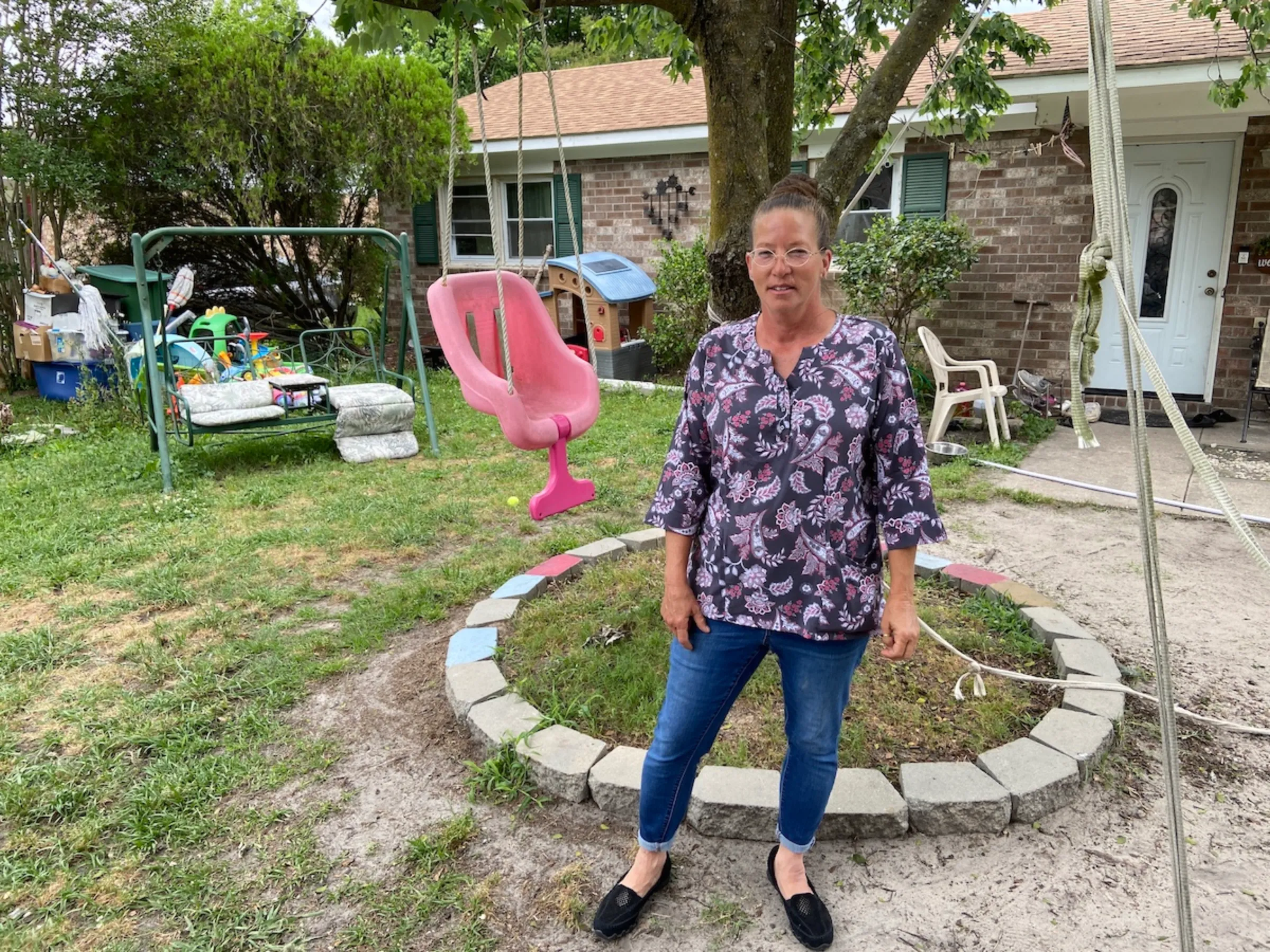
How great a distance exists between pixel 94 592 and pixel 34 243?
696 cm

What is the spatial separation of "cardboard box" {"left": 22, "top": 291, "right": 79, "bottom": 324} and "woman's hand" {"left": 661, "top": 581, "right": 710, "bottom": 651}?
877 centimetres

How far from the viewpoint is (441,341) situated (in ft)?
10.9

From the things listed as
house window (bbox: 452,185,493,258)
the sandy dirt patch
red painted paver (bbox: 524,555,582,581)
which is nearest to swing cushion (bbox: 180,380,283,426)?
red painted paver (bbox: 524,555,582,581)

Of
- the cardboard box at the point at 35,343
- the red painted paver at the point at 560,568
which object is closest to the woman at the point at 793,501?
the red painted paver at the point at 560,568

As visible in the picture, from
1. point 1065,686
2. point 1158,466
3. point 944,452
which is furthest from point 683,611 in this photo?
point 1158,466

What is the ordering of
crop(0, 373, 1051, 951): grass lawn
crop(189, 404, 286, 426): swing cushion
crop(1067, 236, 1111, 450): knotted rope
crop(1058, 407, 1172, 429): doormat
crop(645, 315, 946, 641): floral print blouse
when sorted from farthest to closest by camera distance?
crop(1058, 407, 1172, 429): doormat, crop(189, 404, 286, 426): swing cushion, crop(0, 373, 1051, 951): grass lawn, crop(645, 315, 946, 641): floral print blouse, crop(1067, 236, 1111, 450): knotted rope

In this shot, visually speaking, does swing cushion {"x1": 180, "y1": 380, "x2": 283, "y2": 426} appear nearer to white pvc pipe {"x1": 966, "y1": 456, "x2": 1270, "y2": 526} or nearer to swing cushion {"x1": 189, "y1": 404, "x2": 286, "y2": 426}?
swing cushion {"x1": 189, "y1": 404, "x2": 286, "y2": 426}

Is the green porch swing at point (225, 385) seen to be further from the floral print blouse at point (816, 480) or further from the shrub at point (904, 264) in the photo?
the floral print blouse at point (816, 480)

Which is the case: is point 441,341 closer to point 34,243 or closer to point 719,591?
point 719,591

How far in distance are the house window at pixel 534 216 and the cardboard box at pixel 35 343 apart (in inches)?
207

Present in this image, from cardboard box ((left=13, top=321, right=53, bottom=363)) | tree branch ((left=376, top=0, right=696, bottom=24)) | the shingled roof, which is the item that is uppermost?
the shingled roof

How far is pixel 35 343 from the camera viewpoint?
827 cm

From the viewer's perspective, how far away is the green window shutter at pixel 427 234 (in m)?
11.5

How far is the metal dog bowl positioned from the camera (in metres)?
5.95
